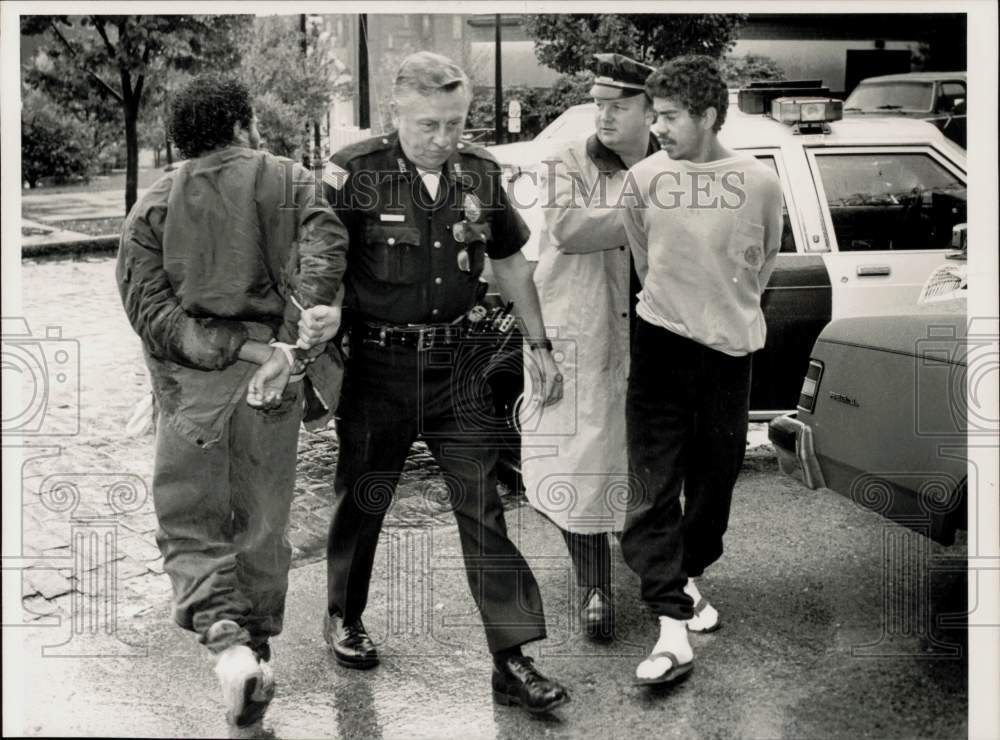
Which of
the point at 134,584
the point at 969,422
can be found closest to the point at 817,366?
the point at 969,422

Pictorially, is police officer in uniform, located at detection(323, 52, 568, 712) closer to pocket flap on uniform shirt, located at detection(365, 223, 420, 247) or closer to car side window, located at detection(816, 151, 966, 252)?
pocket flap on uniform shirt, located at detection(365, 223, 420, 247)

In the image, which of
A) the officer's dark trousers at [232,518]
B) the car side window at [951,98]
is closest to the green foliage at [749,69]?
the car side window at [951,98]

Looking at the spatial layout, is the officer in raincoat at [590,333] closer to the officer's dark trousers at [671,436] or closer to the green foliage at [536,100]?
the officer's dark trousers at [671,436]

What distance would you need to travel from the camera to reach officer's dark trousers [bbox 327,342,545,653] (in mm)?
3670

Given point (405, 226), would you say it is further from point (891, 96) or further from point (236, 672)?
point (891, 96)

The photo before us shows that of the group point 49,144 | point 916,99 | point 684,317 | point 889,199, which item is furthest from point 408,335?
point 916,99

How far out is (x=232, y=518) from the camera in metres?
3.67

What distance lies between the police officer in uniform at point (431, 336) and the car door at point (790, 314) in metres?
1.68

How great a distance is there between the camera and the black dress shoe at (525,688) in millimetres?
3576

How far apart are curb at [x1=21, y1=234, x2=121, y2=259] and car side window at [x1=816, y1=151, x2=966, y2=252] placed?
282cm

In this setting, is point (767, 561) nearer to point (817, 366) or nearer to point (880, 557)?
point (880, 557)

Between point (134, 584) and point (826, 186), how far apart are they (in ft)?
10.3

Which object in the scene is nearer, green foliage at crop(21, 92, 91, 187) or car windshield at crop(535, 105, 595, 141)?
green foliage at crop(21, 92, 91, 187)
